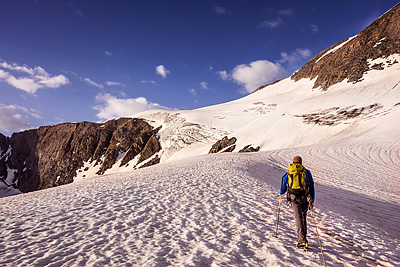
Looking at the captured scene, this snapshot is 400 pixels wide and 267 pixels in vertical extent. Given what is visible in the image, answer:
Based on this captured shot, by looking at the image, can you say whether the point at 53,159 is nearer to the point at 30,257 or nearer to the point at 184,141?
the point at 184,141

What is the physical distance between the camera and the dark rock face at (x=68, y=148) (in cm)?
7331

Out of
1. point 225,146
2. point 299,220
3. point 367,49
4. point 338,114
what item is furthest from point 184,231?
point 367,49

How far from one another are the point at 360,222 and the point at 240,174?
695 centimetres

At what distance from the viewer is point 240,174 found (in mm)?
13445

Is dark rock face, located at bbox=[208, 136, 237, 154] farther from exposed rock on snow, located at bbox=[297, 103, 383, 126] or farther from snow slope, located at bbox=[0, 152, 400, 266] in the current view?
snow slope, located at bbox=[0, 152, 400, 266]

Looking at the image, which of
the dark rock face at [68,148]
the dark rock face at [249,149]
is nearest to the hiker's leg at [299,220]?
the dark rock face at [249,149]

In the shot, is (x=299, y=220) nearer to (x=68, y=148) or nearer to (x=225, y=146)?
(x=225, y=146)

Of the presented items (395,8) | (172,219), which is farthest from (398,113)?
(395,8)

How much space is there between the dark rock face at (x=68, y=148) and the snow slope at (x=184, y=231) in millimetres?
58800

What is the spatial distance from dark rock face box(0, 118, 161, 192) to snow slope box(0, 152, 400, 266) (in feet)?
193

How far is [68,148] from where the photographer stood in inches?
3346

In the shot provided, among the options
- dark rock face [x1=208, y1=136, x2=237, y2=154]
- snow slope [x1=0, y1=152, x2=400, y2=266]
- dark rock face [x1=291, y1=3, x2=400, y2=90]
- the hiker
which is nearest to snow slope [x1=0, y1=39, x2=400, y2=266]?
snow slope [x1=0, y1=152, x2=400, y2=266]

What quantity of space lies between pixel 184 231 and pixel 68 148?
3832 inches

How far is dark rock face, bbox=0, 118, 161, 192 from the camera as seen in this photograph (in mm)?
73312
